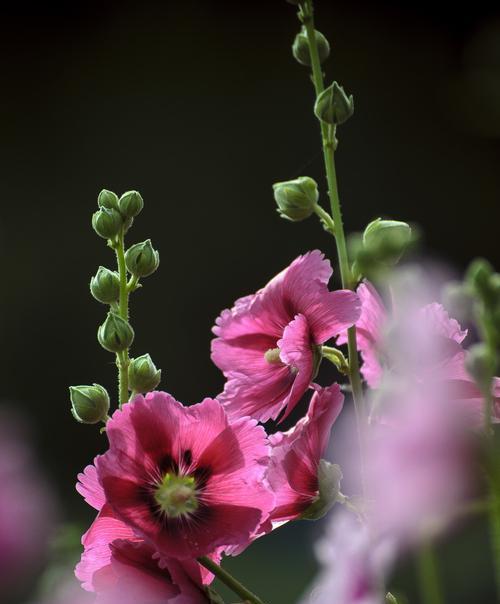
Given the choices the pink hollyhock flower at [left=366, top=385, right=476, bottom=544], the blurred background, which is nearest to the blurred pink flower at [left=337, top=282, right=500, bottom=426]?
the pink hollyhock flower at [left=366, top=385, right=476, bottom=544]

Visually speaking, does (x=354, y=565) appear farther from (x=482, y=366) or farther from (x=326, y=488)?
(x=326, y=488)

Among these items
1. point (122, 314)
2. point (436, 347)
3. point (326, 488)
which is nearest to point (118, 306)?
point (122, 314)

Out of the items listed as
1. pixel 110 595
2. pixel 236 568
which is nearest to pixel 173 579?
pixel 110 595

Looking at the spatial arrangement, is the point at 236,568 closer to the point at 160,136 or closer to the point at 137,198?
the point at 160,136

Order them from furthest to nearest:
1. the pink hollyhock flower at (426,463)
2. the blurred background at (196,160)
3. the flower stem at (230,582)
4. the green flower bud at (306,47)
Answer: the blurred background at (196,160), the green flower bud at (306,47), the flower stem at (230,582), the pink hollyhock flower at (426,463)

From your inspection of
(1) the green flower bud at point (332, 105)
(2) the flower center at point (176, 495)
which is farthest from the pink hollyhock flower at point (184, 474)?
(1) the green flower bud at point (332, 105)

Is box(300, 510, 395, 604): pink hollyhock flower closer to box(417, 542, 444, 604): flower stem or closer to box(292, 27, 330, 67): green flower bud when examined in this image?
box(417, 542, 444, 604): flower stem

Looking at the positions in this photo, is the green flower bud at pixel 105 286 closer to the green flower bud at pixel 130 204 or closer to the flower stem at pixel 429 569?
the green flower bud at pixel 130 204

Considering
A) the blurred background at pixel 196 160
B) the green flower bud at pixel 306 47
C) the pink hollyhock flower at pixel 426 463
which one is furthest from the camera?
the blurred background at pixel 196 160
